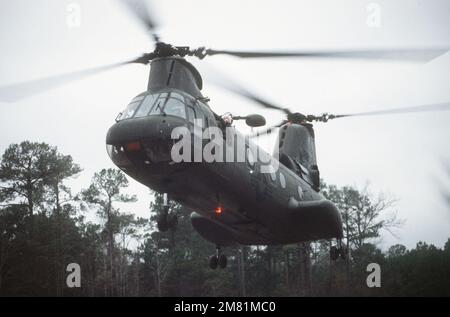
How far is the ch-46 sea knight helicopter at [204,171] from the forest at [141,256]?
21.6 m

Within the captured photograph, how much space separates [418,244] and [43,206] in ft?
125

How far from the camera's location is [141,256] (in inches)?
1993

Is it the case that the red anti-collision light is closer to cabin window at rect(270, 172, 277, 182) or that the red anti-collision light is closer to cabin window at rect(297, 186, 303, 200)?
cabin window at rect(270, 172, 277, 182)

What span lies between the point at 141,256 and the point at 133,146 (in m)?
43.7

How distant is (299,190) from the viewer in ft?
49.2

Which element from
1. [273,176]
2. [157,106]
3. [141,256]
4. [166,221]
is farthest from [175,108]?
[141,256]

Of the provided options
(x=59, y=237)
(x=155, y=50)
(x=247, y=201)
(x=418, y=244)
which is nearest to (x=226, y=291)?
(x=59, y=237)

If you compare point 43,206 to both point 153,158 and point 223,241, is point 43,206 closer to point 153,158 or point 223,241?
point 223,241

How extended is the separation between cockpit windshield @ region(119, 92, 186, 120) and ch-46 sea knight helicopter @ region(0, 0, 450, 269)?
0.02m

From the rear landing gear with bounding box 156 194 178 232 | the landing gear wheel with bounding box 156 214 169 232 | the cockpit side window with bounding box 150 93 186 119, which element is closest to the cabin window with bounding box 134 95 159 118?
the cockpit side window with bounding box 150 93 186 119

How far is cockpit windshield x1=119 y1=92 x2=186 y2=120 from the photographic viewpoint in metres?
9.55

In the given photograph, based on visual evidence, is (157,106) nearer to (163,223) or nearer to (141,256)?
(163,223)

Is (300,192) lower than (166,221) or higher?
higher
